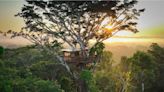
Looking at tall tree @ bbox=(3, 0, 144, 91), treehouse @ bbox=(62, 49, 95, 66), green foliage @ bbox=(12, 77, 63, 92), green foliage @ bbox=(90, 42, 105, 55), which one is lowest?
green foliage @ bbox=(12, 77, 63, 92)

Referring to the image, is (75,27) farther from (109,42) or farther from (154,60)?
(154,60)

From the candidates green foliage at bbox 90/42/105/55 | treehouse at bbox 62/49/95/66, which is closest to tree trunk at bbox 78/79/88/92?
treehouse at bbox 62/49/95/66

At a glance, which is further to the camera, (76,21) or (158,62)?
(158,62)

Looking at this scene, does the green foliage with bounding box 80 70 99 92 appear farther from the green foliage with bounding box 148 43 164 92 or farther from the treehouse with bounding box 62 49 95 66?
the green foliage with bounding box 148 43 164 92

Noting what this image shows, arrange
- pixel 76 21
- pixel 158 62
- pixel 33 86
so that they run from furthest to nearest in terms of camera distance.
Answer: pixel 158 62 → pixel 33 86 → pixel 76 21

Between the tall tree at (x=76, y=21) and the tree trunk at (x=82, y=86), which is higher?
the tall tree at (x=76, y=21)

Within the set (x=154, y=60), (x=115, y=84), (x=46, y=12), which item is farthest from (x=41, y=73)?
(x=46, y=12)

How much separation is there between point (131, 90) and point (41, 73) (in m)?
4.11

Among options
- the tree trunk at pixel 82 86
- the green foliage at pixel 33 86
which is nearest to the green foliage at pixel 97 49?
the tree trunk at pixel 82 86

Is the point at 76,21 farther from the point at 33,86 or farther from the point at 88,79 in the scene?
the point at 33,86

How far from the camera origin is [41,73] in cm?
1822

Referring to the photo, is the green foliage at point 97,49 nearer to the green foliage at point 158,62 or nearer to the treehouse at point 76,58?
the treehouse at point 76,58

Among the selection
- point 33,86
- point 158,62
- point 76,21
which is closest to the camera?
point 76,21

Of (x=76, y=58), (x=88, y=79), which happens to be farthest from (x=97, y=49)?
(x=88, y=79)
